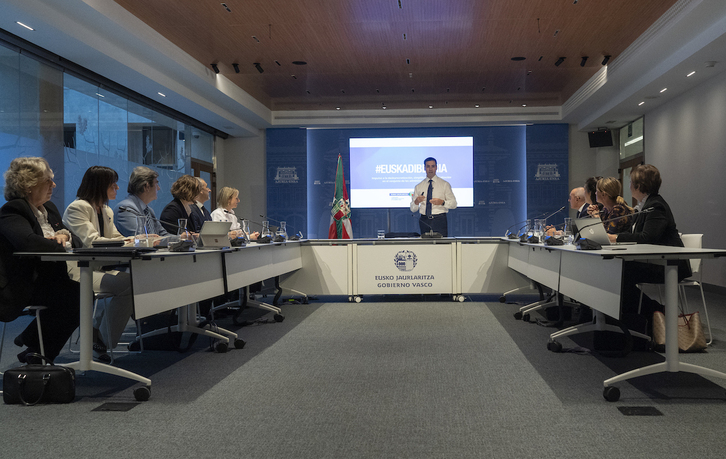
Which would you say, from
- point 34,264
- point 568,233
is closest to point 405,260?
point 568,233

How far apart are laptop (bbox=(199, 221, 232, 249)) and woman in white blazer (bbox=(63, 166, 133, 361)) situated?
57cm

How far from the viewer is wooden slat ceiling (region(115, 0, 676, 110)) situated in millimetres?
5477

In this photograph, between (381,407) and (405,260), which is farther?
(405,260)

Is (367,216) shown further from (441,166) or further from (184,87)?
(184,87)

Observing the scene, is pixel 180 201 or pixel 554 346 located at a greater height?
pixel 180 201

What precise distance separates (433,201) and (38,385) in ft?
16.2

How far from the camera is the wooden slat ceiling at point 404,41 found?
18.0 ft

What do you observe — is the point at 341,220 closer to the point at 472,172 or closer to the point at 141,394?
the point at 472,172

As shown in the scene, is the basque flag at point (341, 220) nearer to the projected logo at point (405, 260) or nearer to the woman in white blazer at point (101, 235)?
the projected logo at point (405, 260)

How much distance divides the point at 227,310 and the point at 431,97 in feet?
19.3

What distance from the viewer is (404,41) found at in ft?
21.4

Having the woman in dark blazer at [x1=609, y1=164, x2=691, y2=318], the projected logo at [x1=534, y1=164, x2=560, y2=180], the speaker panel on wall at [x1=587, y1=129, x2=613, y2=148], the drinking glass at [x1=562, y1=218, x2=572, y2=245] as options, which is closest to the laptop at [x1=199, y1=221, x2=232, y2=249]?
the drinking glass at [x1=562, y1=218, x2=572, y2=245]

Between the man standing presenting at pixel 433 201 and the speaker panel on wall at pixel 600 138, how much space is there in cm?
Result: 459

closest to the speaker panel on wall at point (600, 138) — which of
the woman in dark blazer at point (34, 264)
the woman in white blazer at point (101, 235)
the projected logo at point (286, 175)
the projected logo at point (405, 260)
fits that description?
the projected logo at point (405, 260)
